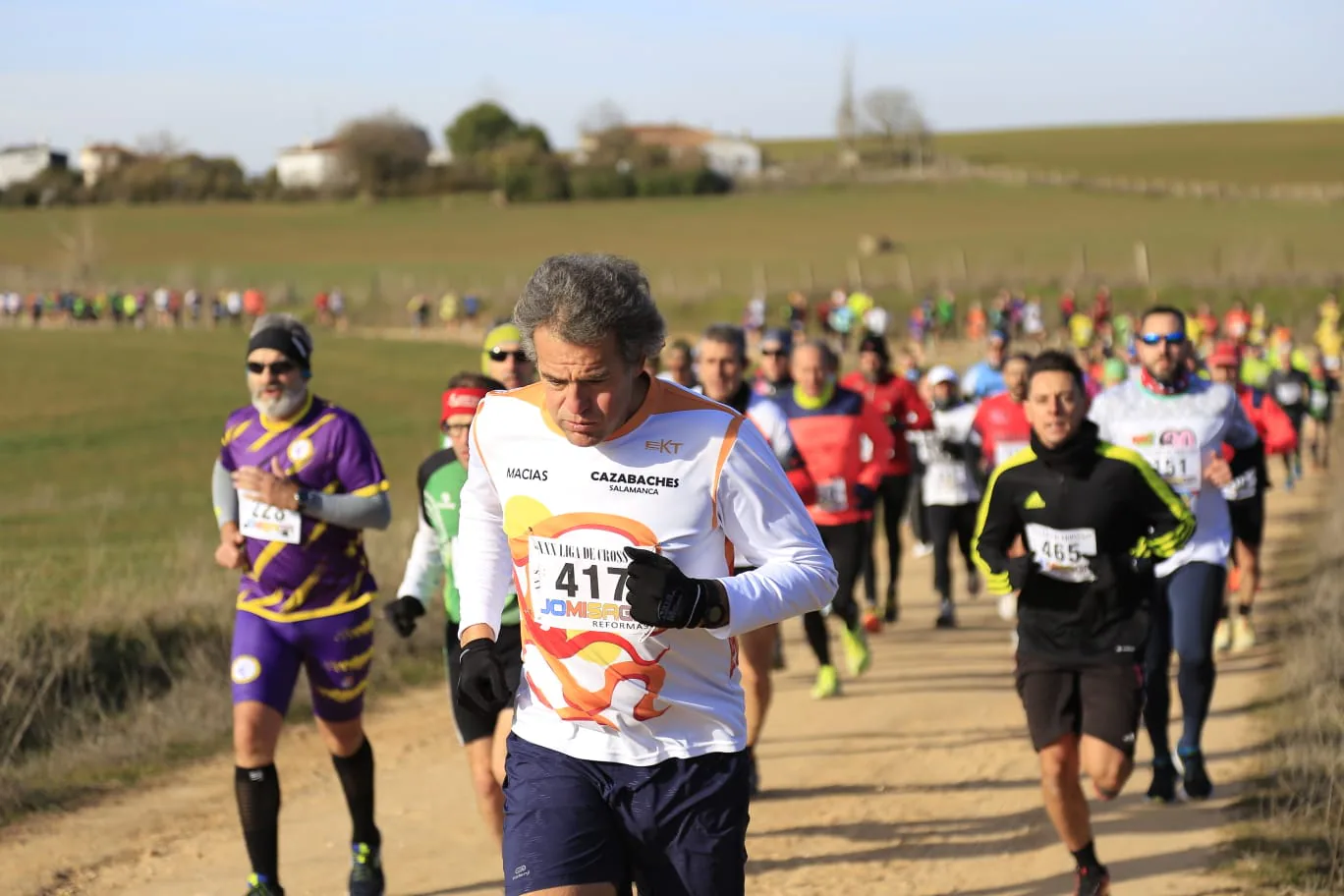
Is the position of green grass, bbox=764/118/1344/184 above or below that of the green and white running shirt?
above

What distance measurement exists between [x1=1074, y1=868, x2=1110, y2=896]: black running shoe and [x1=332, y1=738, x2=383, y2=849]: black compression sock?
282cm

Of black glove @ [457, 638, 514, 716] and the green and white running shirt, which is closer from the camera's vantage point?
black glove @ [457, 638, 514, 716]

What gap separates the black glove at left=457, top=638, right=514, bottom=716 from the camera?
12.9 ft

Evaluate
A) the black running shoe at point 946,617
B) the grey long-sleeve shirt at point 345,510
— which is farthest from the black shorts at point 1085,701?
the black running shoe at point 946,617

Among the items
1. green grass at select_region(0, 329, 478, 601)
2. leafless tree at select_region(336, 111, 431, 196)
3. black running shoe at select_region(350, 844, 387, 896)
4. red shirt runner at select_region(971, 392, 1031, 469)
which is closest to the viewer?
black running shoe at select_region(350, 844, 387, 896)

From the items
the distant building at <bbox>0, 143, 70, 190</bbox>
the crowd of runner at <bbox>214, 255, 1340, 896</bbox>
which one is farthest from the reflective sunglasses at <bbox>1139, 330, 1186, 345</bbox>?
the distant building at <bbox>0, 143, 70, 190</bbox>

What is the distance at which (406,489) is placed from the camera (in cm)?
2189

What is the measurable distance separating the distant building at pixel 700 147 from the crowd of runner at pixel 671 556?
9962 centimetres

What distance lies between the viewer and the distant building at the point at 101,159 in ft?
376

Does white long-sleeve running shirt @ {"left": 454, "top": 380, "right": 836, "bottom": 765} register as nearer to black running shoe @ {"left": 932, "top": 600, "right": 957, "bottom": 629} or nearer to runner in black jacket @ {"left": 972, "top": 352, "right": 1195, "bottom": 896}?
runner in black jacket @ {"left": 972, "top": 352, "right": 1195, "bottom": 896}

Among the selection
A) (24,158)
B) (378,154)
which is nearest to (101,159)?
(24,158)

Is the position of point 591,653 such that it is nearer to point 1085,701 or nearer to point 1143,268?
point 1085,701

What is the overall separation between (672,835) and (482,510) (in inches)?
37.0

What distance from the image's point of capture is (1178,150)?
109m
